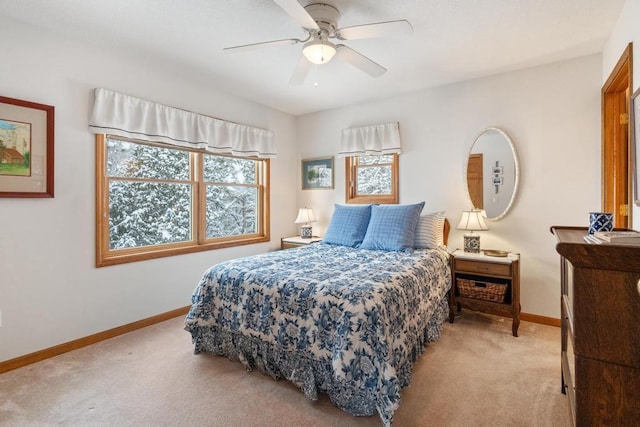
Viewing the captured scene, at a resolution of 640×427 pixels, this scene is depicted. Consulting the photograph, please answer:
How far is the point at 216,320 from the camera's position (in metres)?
2.31

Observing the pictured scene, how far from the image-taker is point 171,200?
3314 millimetres

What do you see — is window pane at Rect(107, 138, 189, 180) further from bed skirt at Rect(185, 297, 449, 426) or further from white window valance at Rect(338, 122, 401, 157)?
white window valance at Rect(338, 122, 401, 157)

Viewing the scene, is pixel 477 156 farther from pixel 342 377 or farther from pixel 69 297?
pixel 69 297

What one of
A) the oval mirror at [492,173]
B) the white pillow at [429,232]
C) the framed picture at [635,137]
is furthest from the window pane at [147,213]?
the framed picture at [635,137]

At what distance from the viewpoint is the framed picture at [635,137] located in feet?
5.71

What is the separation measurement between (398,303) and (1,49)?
317 centimetres

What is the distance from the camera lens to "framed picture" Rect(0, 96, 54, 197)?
220cm

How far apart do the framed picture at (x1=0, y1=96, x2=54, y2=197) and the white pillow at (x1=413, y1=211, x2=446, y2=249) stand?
3.12 meters

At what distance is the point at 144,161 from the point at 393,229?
2.50m

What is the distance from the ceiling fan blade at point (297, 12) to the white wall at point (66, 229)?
1864 mm

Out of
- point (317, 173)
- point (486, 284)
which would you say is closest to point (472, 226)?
point (486, 284)

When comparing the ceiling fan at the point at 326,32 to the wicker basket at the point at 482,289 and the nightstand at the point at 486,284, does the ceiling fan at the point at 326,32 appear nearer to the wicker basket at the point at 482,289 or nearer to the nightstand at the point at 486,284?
the nightstand at the point at 486,284

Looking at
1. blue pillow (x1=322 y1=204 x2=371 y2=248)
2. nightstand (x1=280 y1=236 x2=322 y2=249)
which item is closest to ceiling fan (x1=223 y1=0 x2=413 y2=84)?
blue pillow (x1=322 y1=204 x2=371 y2=248)

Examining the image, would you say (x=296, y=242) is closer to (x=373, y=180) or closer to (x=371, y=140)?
(x=373, y=180)
